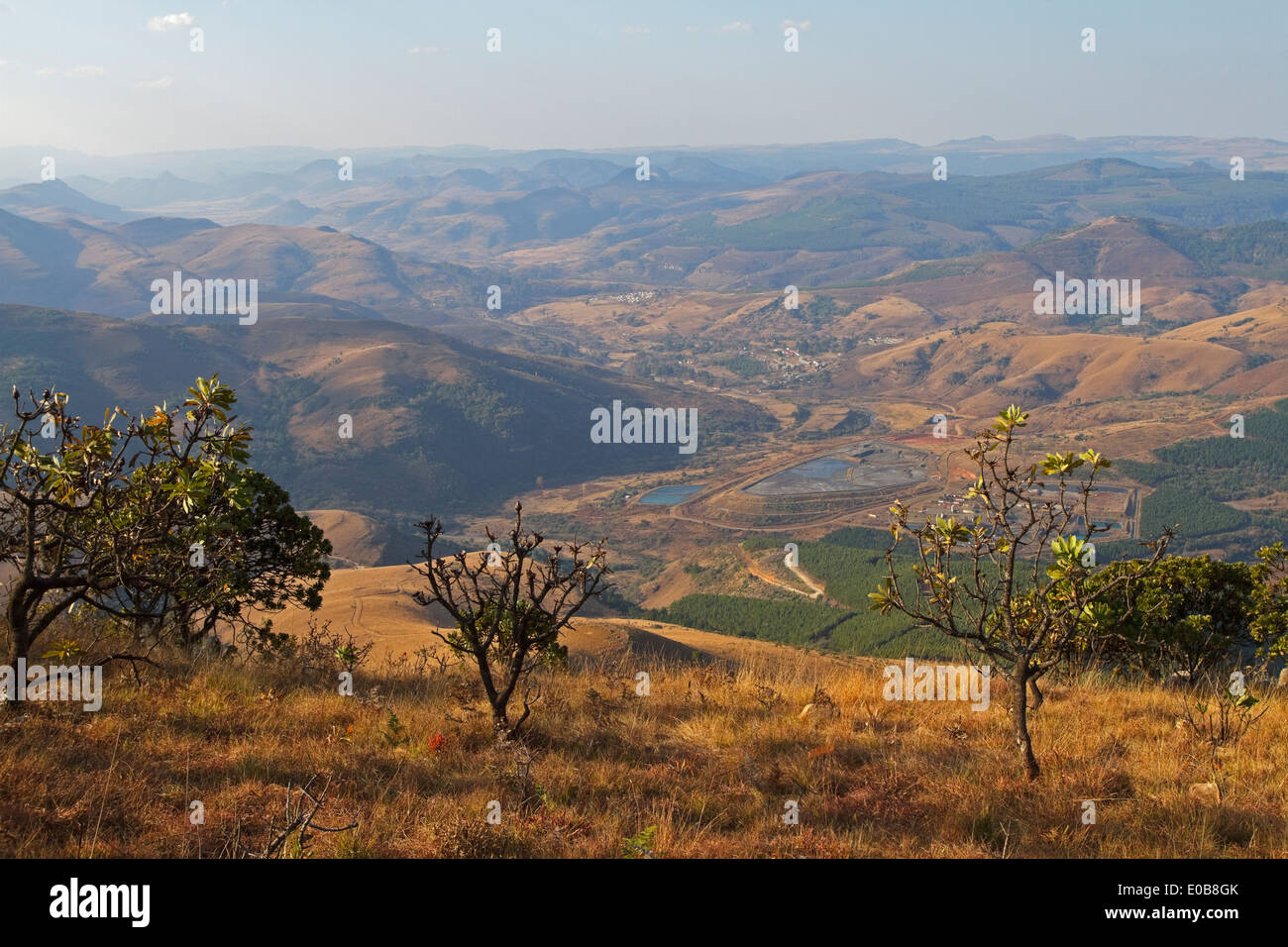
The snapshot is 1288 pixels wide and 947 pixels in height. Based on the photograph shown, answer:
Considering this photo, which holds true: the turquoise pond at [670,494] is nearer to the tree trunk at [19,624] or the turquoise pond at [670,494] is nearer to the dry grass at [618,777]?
the dry grass at [618,777]

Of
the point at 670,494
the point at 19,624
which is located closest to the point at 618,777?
the point at 19,624

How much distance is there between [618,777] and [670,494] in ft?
362

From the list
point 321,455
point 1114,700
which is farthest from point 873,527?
point 1114,700

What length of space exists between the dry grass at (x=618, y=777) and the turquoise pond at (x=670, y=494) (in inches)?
4045

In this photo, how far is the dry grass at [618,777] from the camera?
5.42 metres

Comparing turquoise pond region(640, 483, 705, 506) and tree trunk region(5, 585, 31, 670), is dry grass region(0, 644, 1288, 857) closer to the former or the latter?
tree trunk region(5, 585, 31, 670)

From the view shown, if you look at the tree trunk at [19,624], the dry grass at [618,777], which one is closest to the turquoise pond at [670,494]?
the dry grass at [618,777]

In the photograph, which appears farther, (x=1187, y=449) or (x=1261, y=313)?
(x=1261, y=313)

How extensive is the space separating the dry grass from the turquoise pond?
10275 centimetres

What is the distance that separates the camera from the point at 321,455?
398ft

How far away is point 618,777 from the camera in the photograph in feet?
22.0

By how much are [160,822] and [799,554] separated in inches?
3073

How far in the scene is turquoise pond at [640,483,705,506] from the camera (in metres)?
113
